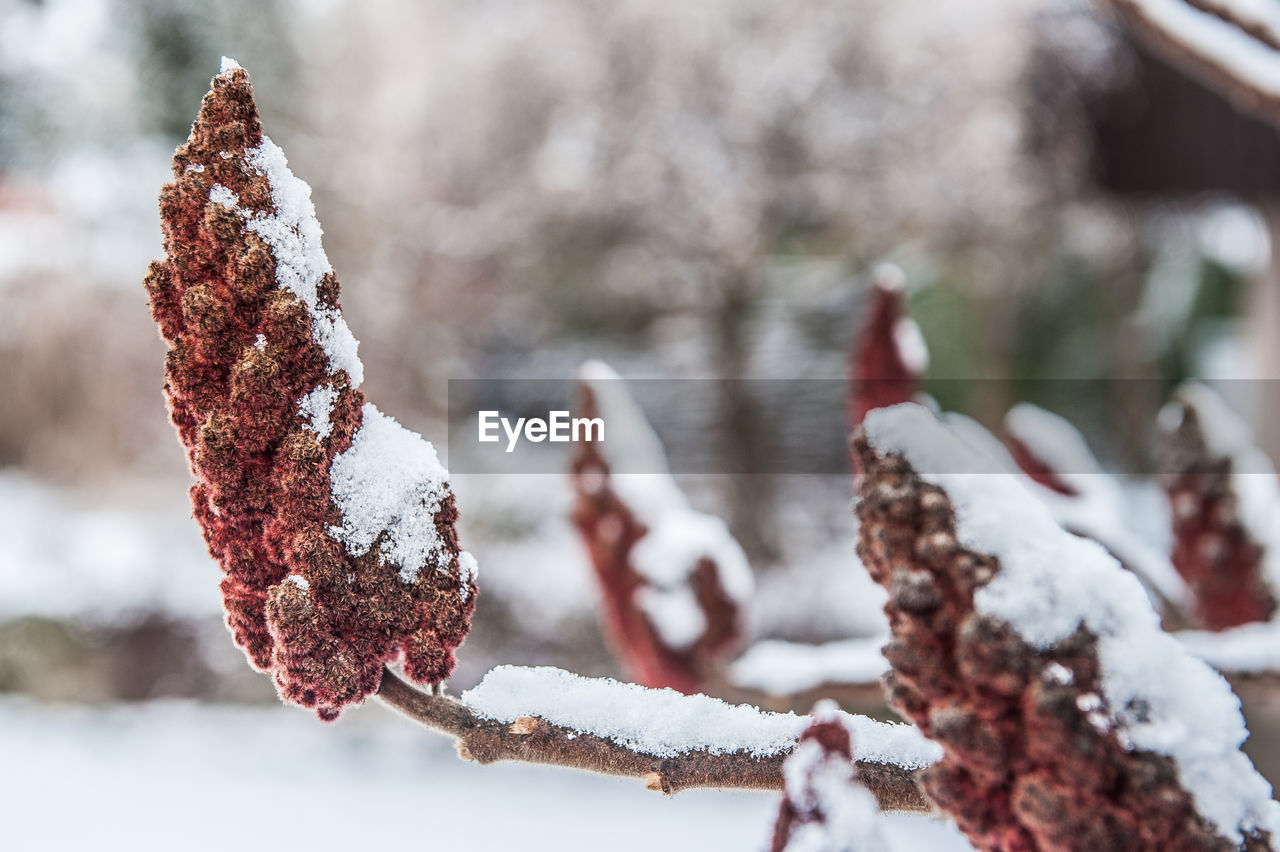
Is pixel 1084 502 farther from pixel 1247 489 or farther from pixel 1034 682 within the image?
pixel 1034 682

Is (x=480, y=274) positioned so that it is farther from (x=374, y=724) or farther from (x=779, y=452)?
(x=374, y=724)

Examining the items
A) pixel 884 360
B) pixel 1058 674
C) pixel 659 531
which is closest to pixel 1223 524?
pixel 884 360

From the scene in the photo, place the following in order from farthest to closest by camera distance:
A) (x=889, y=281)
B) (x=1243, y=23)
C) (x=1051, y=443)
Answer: (x=1051, y=443), (x=889, y=281), (x=1243, y=23)

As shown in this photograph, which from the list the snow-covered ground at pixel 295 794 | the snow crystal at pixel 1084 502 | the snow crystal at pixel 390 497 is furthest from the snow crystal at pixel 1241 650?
the snow-covered ground at pixel 295 794

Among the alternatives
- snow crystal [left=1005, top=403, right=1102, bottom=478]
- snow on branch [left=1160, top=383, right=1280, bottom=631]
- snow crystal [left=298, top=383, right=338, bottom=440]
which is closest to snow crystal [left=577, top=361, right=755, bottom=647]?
snow crystal [left=1005, top=403, right=1102, bottom=478]

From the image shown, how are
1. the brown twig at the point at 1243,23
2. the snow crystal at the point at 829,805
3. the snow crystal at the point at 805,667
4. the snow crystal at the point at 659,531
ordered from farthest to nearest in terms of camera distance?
the snow crystal at the point at 659,531 < the snow crystal at the point at 805,667 < the brown twig at the point at 1243,23 < the snow crystal at the point at 829,805

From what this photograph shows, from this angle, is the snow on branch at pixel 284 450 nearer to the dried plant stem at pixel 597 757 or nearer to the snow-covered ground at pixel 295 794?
the dried plant stem at pixel 597 757
